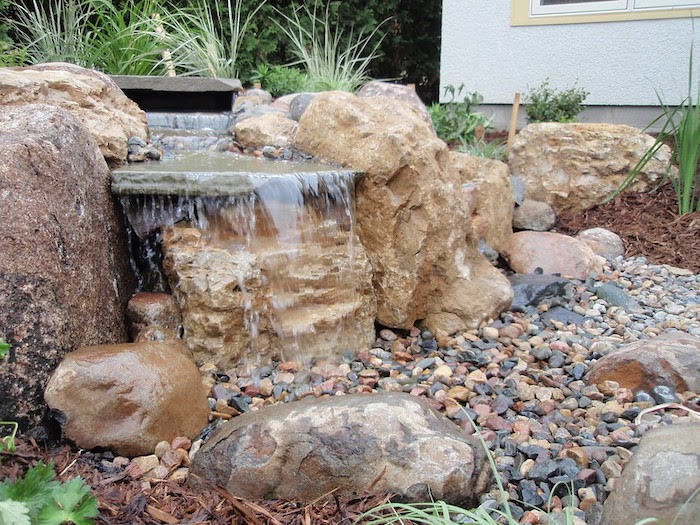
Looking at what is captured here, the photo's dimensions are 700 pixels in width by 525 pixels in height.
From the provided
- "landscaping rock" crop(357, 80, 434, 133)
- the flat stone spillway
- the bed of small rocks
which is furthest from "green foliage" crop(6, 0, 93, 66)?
the bed of small rocks

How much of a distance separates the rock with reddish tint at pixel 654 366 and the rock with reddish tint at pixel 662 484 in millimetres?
1050

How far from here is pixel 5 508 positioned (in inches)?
45.4

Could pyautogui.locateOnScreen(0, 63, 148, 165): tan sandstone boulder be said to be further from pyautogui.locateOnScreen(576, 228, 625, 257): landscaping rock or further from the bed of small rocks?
pyautogui.locateOnScreen(576, 228, 625, 257): landscaping rock

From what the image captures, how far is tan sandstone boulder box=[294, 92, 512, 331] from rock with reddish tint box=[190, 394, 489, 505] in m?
1.56

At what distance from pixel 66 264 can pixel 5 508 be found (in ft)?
4.55

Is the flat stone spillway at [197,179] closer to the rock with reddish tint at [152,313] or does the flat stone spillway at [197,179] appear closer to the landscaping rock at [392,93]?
the rock with reddish tint at [152,313]

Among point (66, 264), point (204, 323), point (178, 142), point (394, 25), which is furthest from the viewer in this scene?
point (394, 25)

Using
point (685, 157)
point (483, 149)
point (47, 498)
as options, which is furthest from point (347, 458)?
point (483, 149)

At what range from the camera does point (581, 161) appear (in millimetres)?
6117

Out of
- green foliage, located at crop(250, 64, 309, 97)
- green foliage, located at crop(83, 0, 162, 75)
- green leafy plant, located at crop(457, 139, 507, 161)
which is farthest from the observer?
green foliage, located at crop(250, 64, 309, 97)

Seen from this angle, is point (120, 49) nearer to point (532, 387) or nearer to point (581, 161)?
point (581, 161)

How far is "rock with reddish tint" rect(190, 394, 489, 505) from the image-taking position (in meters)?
1.87

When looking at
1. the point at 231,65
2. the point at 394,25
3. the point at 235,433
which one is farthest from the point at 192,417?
the point at 394,25

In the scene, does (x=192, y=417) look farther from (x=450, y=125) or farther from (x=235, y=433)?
(x=450, y=125)
